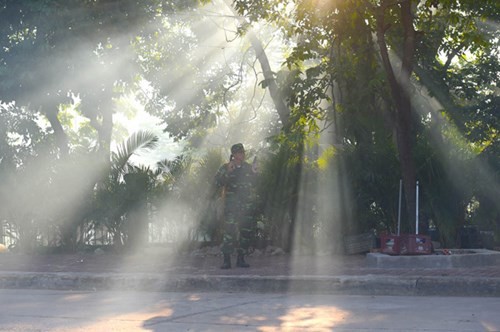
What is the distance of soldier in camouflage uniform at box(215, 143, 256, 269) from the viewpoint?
11.3 m

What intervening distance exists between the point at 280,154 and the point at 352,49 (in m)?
2.05

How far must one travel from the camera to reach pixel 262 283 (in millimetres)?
9766

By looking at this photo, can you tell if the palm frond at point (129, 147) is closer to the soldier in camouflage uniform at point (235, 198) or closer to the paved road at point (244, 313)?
the soldier in camouflage uniform at point (235, 198)

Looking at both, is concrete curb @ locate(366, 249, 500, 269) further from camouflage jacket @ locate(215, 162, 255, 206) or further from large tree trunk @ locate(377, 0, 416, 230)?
camouflage jacket @ locate(215, 162, 255, 206)

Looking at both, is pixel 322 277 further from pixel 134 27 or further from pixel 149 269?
pixel 134 27

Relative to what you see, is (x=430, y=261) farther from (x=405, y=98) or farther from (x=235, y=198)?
(x=235, y=198)

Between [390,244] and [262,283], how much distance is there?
2.22m

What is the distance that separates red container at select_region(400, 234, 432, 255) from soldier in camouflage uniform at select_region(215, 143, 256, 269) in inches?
82.1

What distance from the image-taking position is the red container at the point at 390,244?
1096 centimetres

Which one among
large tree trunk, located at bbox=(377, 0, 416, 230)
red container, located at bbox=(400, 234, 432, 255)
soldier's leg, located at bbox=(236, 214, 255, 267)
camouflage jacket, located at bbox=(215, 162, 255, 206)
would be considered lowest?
red container, located at bbox=(400, 234, 432, 255)

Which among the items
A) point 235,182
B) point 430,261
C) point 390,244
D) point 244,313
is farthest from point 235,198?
point 244,313

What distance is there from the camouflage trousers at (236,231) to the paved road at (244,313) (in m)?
1.76

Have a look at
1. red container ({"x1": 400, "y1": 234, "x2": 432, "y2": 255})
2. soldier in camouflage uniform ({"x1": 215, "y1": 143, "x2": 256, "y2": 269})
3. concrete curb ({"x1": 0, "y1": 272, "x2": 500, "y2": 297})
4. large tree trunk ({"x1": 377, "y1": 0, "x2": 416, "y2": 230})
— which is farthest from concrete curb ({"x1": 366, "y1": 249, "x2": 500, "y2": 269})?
soldier in camouflage uniform ({"x1": 215, "y1": 143, "x2": 256, "y2": 269})

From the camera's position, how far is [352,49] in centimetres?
1373
